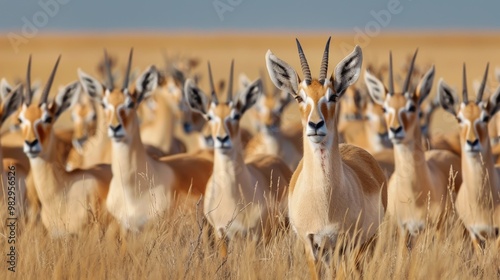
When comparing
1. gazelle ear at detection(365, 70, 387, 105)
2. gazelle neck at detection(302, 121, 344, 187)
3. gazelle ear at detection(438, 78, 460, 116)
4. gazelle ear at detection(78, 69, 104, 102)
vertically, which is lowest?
gazelle neck at detection(302, 121, 344, 187)

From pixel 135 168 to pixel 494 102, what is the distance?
3.31 m

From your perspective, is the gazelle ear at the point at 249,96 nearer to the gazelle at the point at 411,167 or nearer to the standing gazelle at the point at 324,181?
the gazelle at the point at 411,167

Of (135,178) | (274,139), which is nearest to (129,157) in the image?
(135,178)

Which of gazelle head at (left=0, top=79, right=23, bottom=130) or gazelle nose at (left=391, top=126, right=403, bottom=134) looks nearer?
gazelle nose at (left=391, top=126, right=403, bottom=134)

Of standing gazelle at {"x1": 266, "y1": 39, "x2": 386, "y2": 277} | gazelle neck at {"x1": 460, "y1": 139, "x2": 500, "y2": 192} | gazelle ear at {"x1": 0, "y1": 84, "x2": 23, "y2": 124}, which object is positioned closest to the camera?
standing gazelle at {"x1": 266, "y1": 39, "x2": 386, "y2": 277}

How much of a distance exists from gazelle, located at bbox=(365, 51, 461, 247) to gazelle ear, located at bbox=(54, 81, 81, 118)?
117 inches

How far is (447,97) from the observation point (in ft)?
32.4

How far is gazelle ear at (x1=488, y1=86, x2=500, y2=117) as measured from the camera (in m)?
9.29

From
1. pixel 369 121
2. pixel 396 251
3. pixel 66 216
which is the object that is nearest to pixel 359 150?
pixel 396 251

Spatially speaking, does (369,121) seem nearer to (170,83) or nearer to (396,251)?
(170,83)

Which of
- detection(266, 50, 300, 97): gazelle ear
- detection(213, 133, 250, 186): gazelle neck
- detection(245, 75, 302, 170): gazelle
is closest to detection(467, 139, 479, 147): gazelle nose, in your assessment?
detection(213, 133, 250, 186): gazelle neck

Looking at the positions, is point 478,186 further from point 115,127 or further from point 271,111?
point 271,111

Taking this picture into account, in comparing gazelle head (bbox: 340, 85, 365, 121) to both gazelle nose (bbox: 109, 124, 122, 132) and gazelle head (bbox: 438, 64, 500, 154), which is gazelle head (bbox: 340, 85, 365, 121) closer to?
gazelle head (bbox: 438, 64, 500, 154)

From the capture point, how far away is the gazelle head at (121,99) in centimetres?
945
